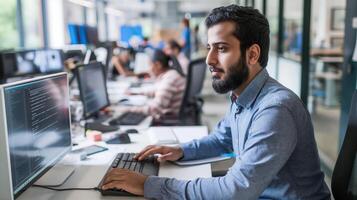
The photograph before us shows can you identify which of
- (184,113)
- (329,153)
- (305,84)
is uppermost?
(305,84)

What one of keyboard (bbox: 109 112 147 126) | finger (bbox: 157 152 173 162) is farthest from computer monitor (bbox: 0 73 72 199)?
keyboard (bbox: 109 112 147 126)

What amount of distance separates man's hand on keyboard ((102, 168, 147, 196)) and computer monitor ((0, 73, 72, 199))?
9.6 inches

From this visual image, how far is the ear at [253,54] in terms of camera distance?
54.1 inches

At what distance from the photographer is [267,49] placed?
143cm

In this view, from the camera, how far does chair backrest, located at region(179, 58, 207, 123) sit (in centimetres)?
339

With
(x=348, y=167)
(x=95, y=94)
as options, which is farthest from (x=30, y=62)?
(x=348, y=167)

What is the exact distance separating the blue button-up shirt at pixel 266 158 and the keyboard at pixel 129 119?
1.33m

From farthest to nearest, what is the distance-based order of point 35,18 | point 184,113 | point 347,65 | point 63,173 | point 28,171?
point 35,18 → point 184,113 → point 347,65 → point 63,173 → point 28,171

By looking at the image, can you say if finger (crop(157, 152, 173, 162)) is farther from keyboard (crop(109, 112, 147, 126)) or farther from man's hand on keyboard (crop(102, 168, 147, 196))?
keyboard (crop(109, 112, 147, 126))

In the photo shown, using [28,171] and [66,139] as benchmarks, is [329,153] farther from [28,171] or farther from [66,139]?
[28,171]

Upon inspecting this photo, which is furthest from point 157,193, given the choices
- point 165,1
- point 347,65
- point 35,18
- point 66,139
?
point 165,1

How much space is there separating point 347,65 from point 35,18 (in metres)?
5.91

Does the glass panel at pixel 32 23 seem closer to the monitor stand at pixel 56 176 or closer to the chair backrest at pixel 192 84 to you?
the chair backrest at pixel 192 84

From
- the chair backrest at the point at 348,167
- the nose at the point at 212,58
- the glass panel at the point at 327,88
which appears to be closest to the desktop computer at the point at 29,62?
the nose at the point at 212,58
